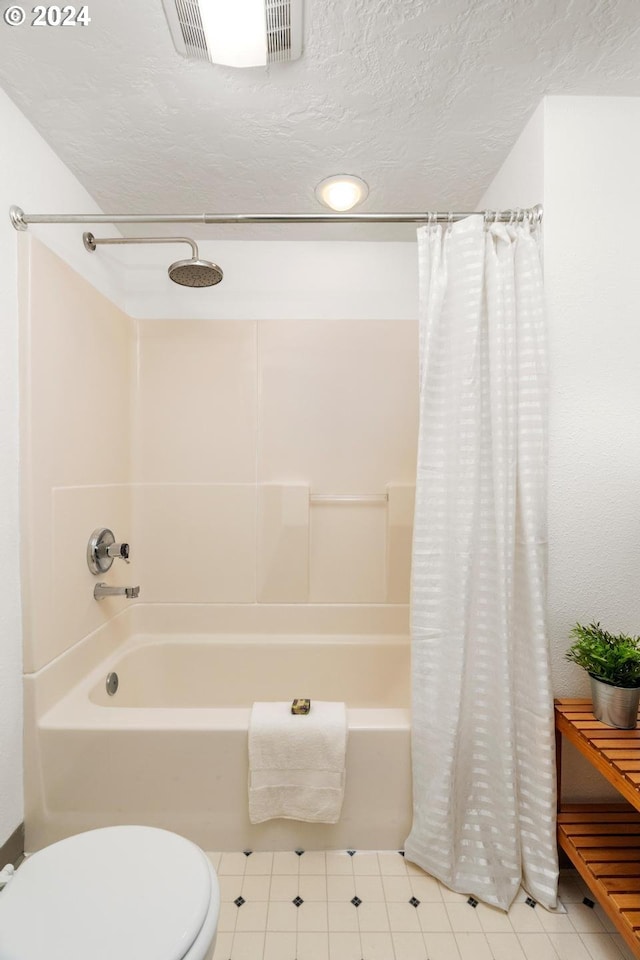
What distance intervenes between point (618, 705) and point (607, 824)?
42cm

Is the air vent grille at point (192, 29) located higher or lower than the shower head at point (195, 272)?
higher

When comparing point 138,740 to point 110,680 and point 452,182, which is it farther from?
point 452,182

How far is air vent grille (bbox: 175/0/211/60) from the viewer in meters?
1.07

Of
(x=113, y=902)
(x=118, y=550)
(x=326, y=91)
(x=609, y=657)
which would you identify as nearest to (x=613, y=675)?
(x=609, y=657)

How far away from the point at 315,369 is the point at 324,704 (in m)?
1.40

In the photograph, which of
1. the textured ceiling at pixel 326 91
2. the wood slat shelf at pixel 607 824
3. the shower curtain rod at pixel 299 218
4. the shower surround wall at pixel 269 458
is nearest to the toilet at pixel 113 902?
the wood slat shelf at pixel 607 824

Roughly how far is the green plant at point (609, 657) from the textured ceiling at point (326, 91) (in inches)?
60.2

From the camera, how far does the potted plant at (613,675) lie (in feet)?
3.90

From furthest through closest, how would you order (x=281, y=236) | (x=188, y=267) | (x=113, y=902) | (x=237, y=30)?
(x=281, y=236) → (x=188, y=267) → (x=237, y=30) → (x=113, y=902)

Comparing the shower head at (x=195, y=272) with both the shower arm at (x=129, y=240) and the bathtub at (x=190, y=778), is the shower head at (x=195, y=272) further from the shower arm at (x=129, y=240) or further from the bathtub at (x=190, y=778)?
the bathtub at (x=190, y=778)

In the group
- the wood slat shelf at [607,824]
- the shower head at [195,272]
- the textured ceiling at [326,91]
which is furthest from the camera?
the shower head at [195,272]

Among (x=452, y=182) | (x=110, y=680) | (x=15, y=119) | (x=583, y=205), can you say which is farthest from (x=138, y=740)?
(x=452, y=182)

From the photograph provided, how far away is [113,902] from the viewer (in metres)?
0.85

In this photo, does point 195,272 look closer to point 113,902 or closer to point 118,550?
point 118,550
